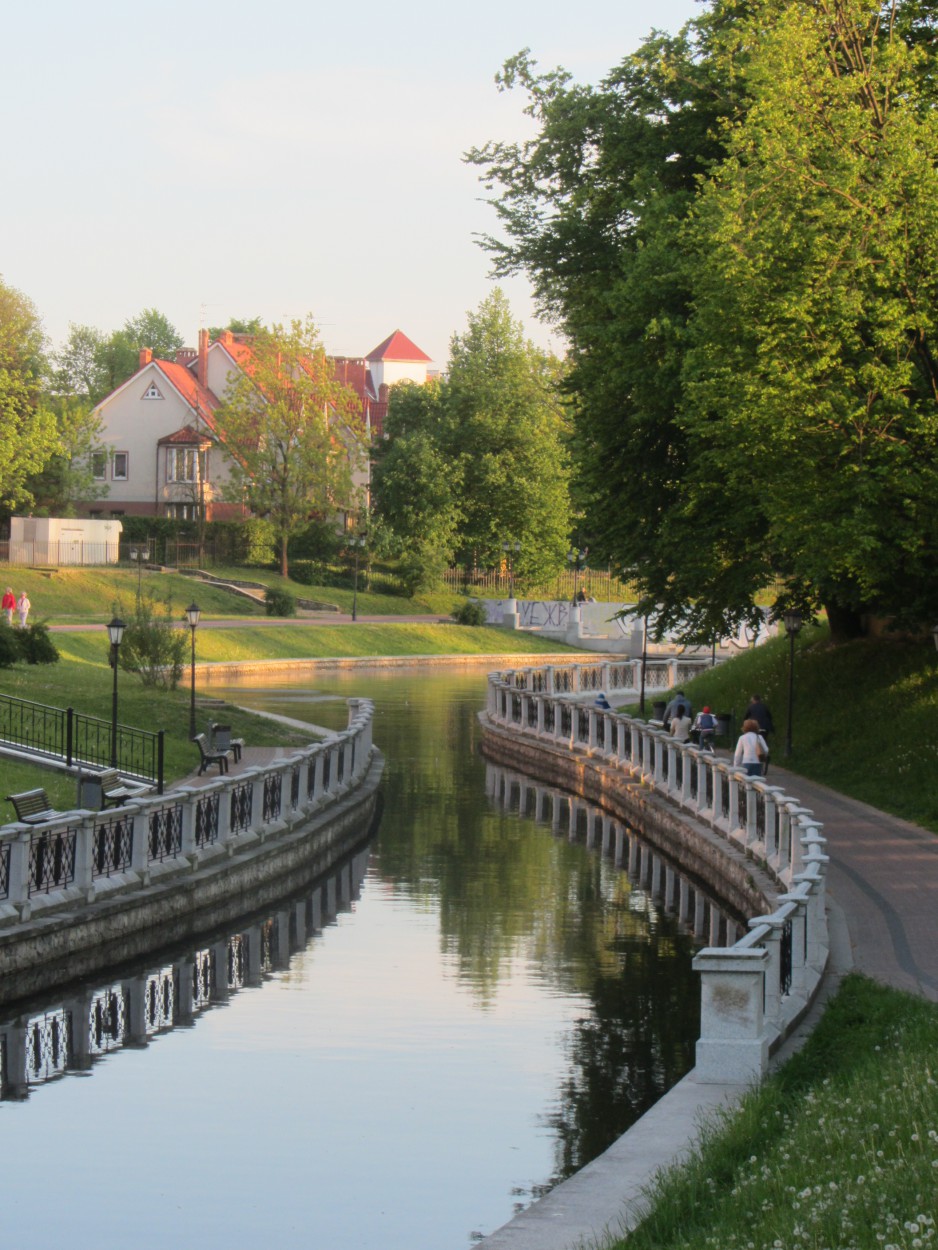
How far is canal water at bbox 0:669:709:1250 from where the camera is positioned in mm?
11641

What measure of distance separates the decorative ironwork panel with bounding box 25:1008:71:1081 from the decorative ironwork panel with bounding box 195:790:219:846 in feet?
16.8

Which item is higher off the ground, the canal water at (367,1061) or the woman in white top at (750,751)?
the woman in white top at (750,751)

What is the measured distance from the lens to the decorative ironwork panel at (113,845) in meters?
18.7

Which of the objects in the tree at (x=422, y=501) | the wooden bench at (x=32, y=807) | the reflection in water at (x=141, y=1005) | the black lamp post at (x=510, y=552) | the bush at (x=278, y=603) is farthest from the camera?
the black lamp post at (x=510, y=552)

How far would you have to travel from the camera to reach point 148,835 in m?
19.7

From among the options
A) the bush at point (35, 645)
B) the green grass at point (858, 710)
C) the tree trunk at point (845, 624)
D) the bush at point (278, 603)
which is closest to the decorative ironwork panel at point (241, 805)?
the green grass at point (858, 710)

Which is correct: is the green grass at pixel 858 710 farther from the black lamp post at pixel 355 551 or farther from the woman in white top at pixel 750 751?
the black lamp post at pixel 355 551

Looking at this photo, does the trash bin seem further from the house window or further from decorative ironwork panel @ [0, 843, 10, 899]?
the house window

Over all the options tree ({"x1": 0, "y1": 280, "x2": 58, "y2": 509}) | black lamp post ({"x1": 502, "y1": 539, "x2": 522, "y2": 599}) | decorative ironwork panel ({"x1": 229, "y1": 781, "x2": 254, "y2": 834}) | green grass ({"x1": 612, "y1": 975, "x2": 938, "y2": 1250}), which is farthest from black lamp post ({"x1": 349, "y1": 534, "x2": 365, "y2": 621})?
green grass ({"x1": 612, "y1": 975, "x2": 938, "y2": 1250})

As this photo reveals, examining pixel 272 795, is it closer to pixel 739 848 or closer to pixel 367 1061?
pixel 739 848

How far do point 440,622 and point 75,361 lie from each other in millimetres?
81028

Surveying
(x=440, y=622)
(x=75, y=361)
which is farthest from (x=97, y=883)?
(x=75, y=361)

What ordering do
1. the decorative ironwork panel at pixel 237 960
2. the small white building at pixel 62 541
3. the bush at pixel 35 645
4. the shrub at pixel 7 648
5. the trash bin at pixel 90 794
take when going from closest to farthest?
1. the decorative ironwork panel at pixel 237 960
2. the trash bin at pixel 90 794
3. the shrub at pixel 7 648
4. the bush at pixel 35 645
5. the small white building at pixel 62 541

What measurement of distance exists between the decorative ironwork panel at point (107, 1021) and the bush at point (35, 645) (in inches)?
972
